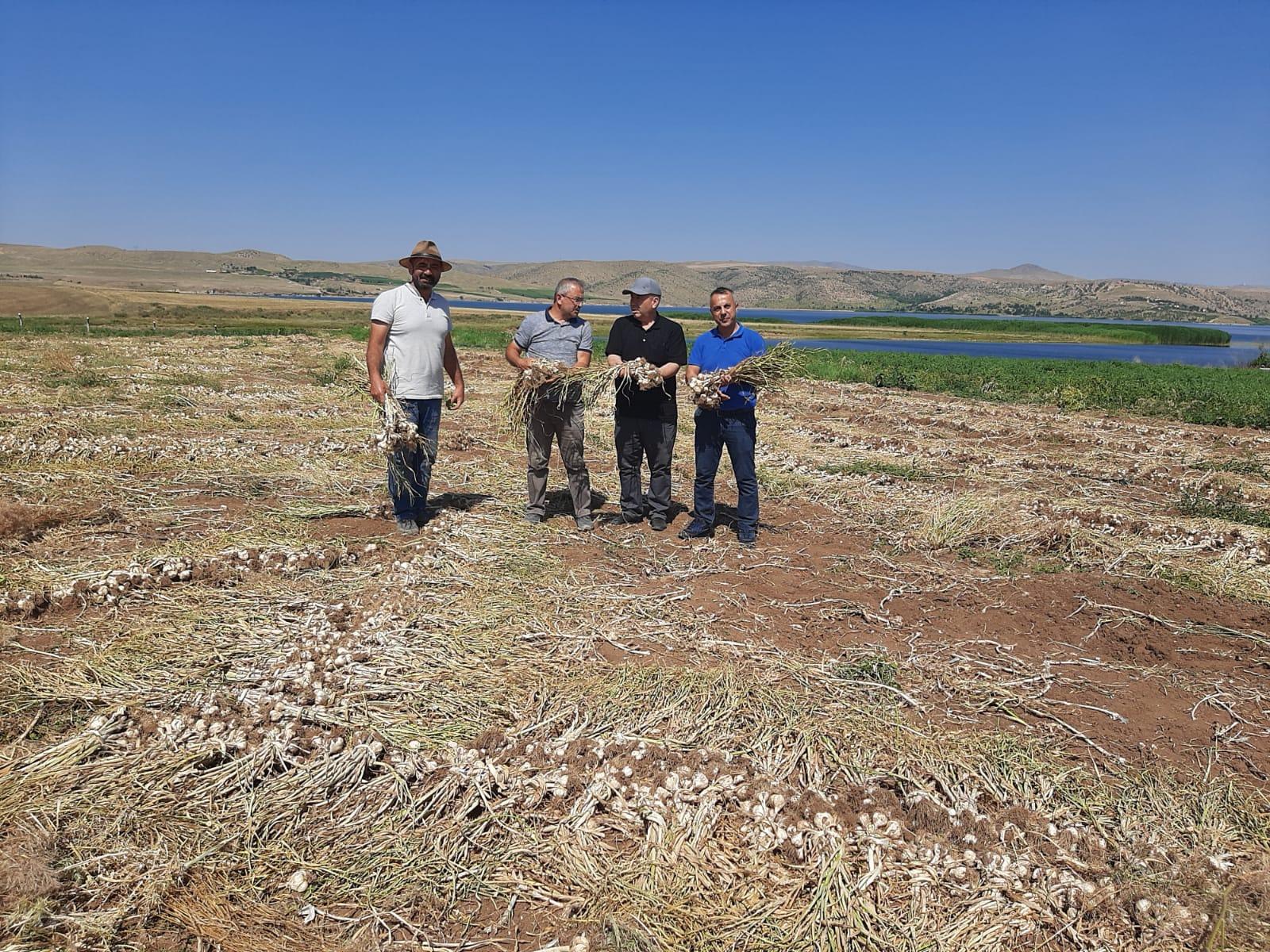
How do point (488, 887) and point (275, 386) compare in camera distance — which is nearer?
point (488, 887)

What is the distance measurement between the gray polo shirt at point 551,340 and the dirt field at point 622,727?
5.99ft

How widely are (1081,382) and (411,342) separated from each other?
916 inches

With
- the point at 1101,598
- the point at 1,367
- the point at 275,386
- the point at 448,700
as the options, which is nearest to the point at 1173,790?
the point at 1101,598

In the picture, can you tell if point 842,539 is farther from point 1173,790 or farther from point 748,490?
point 1173,790

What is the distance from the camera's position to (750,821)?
348 centimetres

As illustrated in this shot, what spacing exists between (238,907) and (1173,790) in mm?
4497

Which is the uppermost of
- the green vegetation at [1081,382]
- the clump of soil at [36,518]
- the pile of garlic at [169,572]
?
the green vegetation at [1081,382]

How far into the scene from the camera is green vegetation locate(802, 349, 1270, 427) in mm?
18625

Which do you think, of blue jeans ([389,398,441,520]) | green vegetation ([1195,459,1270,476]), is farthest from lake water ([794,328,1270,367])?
blue jeans ([389,398,441,520])

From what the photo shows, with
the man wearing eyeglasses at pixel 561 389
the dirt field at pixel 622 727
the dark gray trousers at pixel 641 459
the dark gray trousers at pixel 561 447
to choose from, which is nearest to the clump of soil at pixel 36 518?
the dirt field at pixel 622 727

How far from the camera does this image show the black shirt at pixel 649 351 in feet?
23.6

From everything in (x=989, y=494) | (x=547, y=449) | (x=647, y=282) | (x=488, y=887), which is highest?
(x=647, y=282)

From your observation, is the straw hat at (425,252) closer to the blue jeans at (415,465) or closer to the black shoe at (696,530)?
the blue jeans at (415,465)

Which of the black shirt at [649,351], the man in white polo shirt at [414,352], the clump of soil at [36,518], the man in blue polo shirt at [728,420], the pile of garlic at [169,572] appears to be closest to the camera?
the pile of garlic at [169,572]
